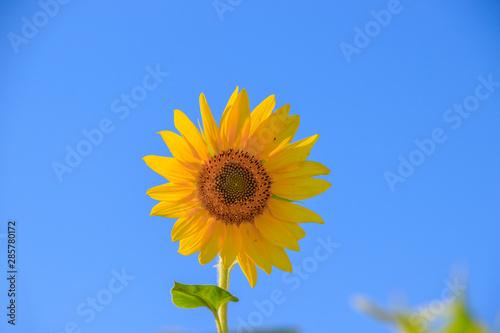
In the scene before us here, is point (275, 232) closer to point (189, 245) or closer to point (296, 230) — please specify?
point (296, 230)

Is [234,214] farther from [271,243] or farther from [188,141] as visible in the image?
[188,141]

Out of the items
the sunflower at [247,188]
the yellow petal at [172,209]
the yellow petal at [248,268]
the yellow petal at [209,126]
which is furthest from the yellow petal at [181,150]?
the yellow petal at [248,268]

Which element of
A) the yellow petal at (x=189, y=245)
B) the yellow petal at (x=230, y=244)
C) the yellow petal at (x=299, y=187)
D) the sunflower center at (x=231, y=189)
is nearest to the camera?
the yellow petal at (x=230, y=244)

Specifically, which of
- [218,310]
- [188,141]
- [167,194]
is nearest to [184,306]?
[218,310]

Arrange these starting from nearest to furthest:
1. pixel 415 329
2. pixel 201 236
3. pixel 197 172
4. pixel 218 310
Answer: pixel 415 329 < pixel 218 310 < pixel 201 236 < pixel 197 172

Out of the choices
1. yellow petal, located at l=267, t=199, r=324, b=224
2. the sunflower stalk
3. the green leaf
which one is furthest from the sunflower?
Answer: the green leaf

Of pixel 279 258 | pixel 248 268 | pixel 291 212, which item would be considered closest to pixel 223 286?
pixel 248 268

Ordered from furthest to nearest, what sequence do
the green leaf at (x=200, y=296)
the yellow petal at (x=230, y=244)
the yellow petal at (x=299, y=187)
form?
the yellow petal at (x=299, y=187), the yellow petal at (x=230, y=244), the green leaf at (x=200, y=296)

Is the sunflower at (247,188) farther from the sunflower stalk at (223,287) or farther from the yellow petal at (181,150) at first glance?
the sunflower stalk at (223,287)
